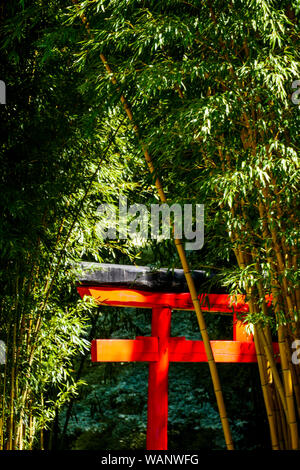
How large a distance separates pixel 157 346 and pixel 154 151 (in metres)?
2.02

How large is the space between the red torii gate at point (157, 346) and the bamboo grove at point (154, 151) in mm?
271

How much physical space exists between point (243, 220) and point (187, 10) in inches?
43.4

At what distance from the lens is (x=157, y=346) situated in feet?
14.5

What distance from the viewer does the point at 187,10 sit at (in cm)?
294

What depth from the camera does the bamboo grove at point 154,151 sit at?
101 inches

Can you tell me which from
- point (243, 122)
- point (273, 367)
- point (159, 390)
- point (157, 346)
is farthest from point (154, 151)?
point (159, 390)

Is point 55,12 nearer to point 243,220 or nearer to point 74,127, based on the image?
point 74,127

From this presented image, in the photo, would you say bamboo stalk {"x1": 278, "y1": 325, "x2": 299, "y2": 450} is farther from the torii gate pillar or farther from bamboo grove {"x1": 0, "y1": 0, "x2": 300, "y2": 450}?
the torii gate pillar

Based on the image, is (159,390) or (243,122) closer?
(243,122)

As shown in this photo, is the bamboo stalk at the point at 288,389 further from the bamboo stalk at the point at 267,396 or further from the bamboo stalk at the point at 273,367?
the bamboo stalk at the point at 267,396

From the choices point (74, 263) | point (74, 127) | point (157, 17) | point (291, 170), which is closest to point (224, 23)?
point (157, 17)

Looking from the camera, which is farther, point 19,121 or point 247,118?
point 19,121

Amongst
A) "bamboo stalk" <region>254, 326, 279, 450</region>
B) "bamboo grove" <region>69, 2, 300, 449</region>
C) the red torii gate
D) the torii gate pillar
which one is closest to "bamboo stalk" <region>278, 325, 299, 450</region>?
"bamboo grove" <region>69, 2, 300, 449</region>

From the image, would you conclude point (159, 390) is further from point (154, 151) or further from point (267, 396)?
point (154, 151)
